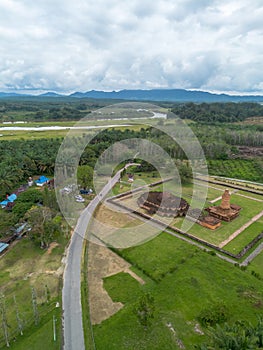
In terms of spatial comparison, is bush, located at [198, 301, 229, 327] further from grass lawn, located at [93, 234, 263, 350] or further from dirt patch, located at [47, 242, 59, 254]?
dirt patch, located at [47, 242, 59, 254]

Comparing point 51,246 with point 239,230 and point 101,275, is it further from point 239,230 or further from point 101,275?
point 239,230

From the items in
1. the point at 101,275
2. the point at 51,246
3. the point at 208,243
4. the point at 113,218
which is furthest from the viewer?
the point at 113,218

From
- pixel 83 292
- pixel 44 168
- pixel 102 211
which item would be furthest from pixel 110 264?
pixel 44 168

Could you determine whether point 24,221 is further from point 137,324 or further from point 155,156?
point 155,156

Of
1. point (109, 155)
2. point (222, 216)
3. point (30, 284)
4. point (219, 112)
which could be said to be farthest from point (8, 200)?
point (219, 112)

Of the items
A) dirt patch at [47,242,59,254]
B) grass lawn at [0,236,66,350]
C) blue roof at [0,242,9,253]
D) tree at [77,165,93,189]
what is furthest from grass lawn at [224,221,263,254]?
tree at [77,165,93,189]

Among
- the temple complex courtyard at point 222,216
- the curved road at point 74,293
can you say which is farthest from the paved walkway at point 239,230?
the curved road at point 74,293
